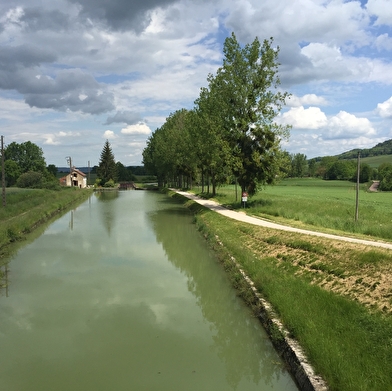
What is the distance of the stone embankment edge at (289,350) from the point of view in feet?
19.1

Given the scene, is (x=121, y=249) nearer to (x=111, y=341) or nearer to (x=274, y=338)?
(x=111, y=341)

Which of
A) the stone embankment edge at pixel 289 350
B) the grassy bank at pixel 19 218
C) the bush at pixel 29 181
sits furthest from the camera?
the bush at pixel 29 181

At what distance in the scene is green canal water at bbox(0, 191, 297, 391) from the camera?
640 centimetres

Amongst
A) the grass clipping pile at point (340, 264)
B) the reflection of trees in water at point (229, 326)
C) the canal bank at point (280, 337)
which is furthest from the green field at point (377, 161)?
the canal bank at point (280, 337)

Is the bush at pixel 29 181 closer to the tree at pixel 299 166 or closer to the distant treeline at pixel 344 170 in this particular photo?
the distant treeline at pixel 344 170

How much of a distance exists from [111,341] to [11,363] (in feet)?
5.94

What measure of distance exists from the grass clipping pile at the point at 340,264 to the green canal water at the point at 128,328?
85.3 inches

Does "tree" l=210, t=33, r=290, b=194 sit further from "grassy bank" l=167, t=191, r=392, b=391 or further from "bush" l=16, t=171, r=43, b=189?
"bush" l=16, t=171, r=43, b=189

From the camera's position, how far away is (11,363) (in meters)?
6.88

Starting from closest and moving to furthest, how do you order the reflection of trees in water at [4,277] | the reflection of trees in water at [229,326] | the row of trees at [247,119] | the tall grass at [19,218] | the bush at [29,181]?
the reflection of trees in water at [229,326] < the reflection of trees in water at [4,277] < the tall grass at [19,218] < the row of trees at [247,119] < the bush at [29,181]

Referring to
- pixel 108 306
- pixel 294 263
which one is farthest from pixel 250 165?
pixel 108 306

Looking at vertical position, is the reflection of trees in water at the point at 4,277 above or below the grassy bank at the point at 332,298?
below

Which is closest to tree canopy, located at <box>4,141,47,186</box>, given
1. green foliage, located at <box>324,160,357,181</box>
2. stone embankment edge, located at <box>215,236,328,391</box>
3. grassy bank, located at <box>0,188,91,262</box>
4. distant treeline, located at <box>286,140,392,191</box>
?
grassy bank, located at <box>0,188,91,262</box>

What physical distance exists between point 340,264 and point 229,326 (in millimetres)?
3824
